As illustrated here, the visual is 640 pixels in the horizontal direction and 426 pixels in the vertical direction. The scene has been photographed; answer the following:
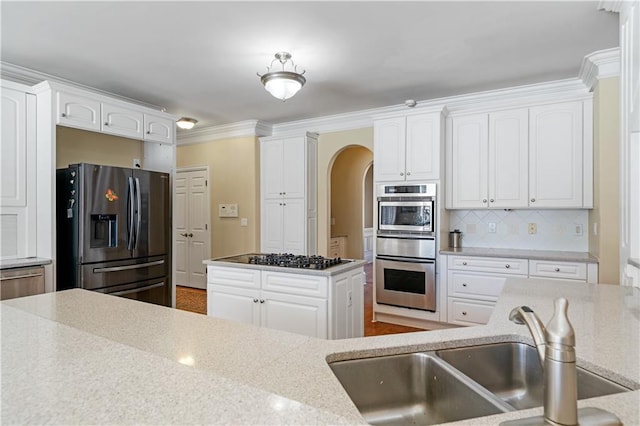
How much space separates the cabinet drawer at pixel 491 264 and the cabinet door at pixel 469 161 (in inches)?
24.4

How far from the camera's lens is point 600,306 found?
5.45 ft

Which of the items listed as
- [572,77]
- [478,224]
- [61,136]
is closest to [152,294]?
[61,136]

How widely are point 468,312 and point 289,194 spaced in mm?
2733

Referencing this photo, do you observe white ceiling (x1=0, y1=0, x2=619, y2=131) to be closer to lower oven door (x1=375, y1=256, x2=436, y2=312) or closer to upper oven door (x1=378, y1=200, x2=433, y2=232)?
upper oven door (x1=378, y1=200, x2=433, y2=232)

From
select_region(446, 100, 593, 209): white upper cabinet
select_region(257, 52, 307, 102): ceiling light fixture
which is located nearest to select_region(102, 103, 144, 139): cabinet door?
select_region(257, 52, 307, 102): ceiling light fixture

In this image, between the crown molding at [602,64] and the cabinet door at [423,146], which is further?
the cabinet door at [423,146]

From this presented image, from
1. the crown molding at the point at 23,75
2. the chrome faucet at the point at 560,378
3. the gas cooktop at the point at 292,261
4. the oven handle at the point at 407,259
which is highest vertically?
the crown molding at the point at 23,75

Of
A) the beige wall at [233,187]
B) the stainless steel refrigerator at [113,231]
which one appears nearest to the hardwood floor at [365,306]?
the beige wall at [233,187]

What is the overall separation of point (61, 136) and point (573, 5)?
4.57 meters

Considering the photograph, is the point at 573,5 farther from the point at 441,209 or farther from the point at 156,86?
the point at 156,86

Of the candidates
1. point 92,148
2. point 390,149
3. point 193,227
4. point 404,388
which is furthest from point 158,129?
point 404,388

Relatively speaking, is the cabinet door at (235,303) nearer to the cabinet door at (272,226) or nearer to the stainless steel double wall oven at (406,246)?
the stainless steel double wall oven at (406,246)

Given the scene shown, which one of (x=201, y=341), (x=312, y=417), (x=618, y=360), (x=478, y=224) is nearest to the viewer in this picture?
(x=312, y=417)

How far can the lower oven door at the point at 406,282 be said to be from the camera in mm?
3967
